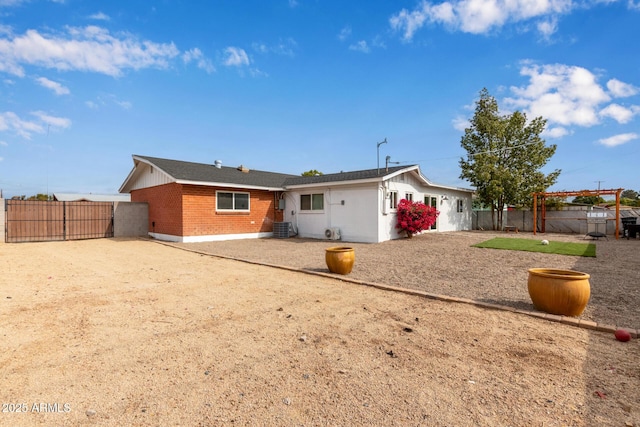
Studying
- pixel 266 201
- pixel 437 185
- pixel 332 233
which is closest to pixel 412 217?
pixel 332 233

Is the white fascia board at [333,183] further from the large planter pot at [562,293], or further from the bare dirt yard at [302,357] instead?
the large planter pot at [562,293]

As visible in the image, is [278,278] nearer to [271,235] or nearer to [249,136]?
[271,235]

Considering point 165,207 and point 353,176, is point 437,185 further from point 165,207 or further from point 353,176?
point 165,207

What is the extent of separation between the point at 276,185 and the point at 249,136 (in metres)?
8.08

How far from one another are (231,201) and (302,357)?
41.9ft

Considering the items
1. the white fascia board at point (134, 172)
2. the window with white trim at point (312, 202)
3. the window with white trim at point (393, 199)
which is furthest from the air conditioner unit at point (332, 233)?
the white fascia board at point (134, 172)

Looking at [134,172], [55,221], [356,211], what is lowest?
[55,221]

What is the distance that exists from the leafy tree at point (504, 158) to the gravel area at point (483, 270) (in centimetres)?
1012

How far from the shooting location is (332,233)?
14.5 meters

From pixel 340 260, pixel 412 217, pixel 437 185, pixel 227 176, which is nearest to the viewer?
pixel 340 260

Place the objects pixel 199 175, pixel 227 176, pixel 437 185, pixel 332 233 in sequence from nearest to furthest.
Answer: pixel 199 175, pixel 332 233, pixel 227 176, pixel 437 185

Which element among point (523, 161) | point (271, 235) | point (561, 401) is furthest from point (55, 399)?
point (523, 161)

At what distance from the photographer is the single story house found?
1341cm

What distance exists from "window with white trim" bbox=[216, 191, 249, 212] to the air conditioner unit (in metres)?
4.39
